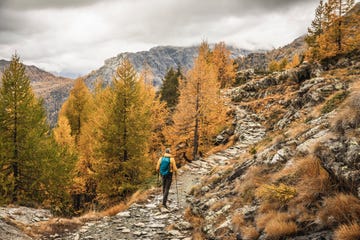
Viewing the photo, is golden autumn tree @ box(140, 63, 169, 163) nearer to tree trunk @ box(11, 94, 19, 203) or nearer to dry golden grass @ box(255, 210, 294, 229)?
tree trunk @ box(11, 94, 19, 203)

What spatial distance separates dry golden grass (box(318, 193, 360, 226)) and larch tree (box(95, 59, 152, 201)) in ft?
49.7

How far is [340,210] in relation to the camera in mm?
5000

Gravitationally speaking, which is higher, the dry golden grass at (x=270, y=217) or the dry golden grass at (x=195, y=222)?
the dry golden grass at (x=270, y=217)

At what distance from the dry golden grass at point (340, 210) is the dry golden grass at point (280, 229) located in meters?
0.61

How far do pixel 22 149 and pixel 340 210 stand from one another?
1939 cm

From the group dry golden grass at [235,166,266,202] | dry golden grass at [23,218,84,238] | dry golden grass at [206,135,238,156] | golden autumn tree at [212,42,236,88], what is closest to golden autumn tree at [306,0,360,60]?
dry golden grass at [206,135,238,156]

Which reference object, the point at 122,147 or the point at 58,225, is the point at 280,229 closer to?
the point at 58,225

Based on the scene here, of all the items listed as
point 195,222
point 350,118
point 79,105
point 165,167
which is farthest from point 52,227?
point 79,105

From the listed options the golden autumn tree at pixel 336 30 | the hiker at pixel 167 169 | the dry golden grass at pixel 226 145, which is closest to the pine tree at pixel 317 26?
the golden autumn tree at pixel 336 30

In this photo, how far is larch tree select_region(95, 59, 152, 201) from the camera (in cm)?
1930

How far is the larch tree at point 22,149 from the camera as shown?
17688 mm

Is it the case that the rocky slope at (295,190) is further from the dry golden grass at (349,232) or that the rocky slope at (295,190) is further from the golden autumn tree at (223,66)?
the golden autumn tree at (223,66)

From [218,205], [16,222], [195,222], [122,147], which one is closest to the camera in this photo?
[218,205]

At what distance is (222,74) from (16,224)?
48.9 metres
